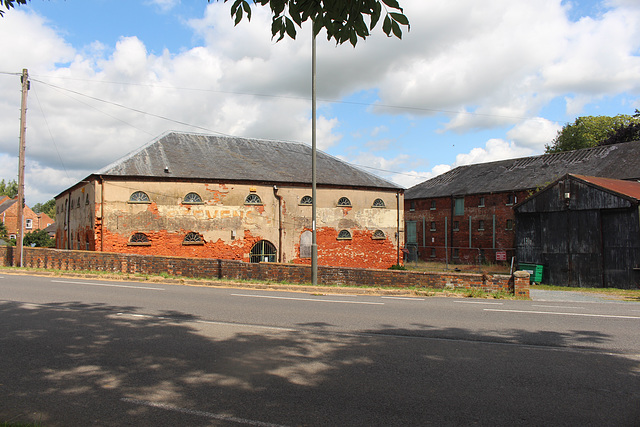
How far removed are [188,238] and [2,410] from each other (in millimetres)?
25542

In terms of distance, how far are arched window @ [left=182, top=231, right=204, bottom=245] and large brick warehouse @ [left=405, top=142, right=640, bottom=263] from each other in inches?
734

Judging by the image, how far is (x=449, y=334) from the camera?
7.87 m

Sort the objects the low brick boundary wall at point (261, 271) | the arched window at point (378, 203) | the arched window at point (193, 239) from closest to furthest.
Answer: the low brick boundary wall at point (261, 271)
the arched window at point (193, 239)
the arched window at point (378, 203)

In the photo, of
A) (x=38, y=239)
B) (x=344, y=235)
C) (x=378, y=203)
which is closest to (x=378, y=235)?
(x=378, y=203)

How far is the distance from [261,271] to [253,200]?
13.5m

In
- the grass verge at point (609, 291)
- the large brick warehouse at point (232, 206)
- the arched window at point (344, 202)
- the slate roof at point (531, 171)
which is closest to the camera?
the grass verge at point (609, 291)

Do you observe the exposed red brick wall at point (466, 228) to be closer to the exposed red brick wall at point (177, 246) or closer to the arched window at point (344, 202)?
the arched window at point (344, 202)

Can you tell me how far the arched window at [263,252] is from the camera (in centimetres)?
3097

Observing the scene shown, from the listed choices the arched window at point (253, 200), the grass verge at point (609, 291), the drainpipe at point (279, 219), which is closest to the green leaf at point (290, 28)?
the grass verge at point (609, 291)

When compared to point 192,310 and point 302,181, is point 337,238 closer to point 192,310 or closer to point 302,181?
point 302,181

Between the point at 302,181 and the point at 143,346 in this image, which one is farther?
the point at 302,181

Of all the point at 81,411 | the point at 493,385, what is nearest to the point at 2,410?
the point at 81,411

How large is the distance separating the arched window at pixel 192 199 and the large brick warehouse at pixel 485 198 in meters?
19.2

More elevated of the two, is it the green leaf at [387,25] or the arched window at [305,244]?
the green leaf at [387,25]
